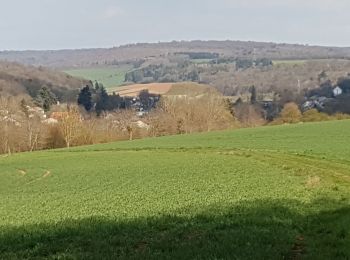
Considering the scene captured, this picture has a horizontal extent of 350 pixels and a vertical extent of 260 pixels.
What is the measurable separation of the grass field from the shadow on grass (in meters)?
0.03

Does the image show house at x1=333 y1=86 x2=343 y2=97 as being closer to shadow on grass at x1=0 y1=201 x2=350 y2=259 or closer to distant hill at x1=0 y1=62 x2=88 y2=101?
distant hill at x1=0 y1=62 x2=88 y2=101

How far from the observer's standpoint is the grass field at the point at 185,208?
12.0 meters

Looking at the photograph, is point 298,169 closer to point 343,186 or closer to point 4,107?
point 343,186

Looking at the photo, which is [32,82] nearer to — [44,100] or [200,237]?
[44,100]

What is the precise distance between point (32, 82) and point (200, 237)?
16837cm

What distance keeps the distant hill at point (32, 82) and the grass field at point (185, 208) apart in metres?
119

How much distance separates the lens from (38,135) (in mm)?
93000

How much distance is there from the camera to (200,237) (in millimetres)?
13133

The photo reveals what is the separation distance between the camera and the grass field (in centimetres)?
1205

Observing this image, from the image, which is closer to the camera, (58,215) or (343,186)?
(58,215)

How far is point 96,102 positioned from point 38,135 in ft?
232

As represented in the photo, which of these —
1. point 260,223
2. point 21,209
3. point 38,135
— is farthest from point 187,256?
point 38,135

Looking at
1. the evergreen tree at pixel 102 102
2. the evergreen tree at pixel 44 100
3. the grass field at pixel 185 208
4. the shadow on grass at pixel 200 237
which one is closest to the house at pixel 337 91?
the evergreen tree at pixel 102 102

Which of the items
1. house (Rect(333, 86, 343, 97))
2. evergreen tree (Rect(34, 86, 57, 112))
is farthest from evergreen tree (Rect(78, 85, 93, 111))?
house (Rect(333, 86, 343, 97))
